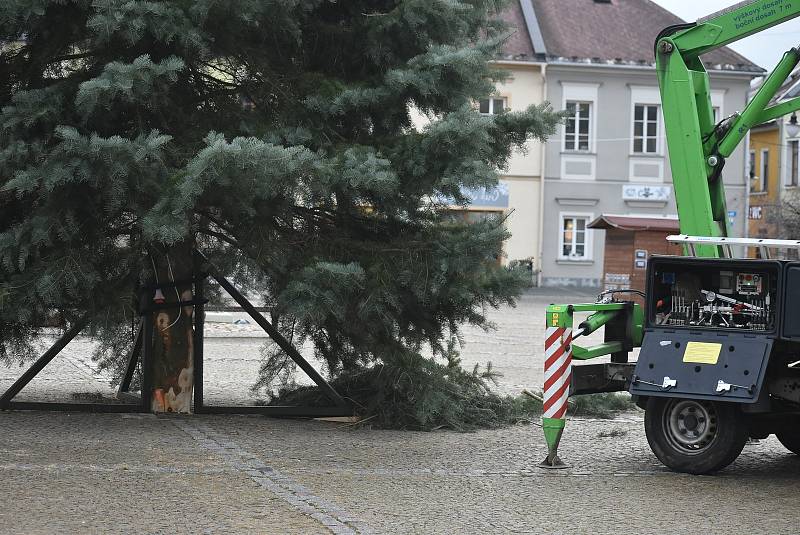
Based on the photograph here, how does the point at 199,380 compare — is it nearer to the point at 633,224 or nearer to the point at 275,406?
the point at 275,406

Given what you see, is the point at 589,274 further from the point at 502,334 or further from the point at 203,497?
the point at 203,497

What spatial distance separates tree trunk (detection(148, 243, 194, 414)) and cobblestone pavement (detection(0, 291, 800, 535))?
12.7 inches

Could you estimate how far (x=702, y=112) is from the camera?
9.98 meters

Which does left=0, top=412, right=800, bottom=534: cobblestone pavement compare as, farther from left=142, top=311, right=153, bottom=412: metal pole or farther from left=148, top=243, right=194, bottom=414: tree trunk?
left=148, top=243, right=194, bottom=414: tree trunk

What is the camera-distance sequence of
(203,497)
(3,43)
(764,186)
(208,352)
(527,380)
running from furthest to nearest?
1. (764,186)
2. (208,352)
3. (527,380)
4. (3,43)
5. (203,497)

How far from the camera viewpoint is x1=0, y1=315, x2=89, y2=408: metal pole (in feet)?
34.6

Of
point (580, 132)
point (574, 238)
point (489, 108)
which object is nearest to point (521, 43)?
point (580, 132)

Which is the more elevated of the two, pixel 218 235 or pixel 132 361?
pixel 218 235

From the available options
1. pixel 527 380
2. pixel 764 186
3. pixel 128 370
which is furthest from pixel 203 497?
pixel 764 186

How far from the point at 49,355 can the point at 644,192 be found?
35.3 m

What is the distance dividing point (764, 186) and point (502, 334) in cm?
3286

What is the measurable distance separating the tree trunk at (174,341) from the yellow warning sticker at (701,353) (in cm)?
472

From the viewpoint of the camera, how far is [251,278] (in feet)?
36.2

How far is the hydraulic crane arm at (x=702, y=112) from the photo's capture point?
9680mm
